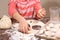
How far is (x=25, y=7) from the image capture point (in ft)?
4.78

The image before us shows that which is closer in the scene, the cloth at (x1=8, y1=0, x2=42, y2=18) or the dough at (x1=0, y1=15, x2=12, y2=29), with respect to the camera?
the dough at (x1=0, y1=15, x2=12, y2=29)

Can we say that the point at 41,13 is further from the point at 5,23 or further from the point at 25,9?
the point at 5,23

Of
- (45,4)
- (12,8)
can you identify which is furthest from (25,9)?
(45,4)

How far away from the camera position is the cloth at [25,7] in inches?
55.3

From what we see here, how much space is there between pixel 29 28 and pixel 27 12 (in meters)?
0.41

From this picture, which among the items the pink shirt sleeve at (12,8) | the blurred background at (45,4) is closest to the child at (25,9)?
the pink shirt sleeve at (12,8)

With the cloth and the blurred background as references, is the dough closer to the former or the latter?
the cloth

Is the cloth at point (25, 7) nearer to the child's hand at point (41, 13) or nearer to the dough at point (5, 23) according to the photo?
the child's hand at point (41, 13)

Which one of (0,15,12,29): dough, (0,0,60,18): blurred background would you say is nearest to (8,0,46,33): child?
(0,15,12,29): dough

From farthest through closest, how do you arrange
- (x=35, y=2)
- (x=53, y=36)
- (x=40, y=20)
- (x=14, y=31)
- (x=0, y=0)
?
1. (x=0, y=0)
2. (x=35, y=2)
3. (x=40, y=20)
4. (x=14, y=31)
5. (x=53, y=36)

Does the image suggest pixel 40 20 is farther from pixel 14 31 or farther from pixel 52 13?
pixel 14 31

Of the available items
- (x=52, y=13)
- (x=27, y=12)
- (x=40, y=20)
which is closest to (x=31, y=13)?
(x=27, y=12)

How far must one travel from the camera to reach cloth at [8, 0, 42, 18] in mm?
1405

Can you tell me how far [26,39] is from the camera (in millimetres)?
972
